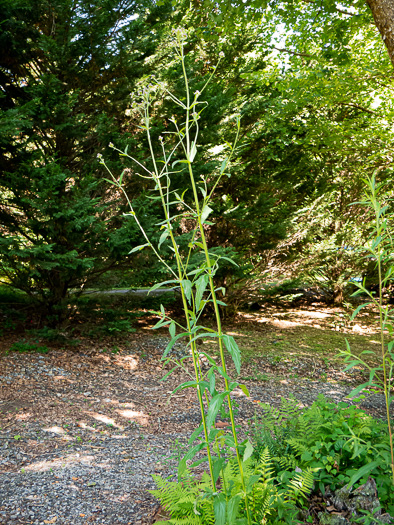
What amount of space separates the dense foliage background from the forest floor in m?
1.06

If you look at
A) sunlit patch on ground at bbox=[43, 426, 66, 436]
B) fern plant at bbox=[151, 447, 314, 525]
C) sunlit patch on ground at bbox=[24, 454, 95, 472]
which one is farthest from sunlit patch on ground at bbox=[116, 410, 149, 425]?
fern plant at bbox=[151, 447, 314, 525]

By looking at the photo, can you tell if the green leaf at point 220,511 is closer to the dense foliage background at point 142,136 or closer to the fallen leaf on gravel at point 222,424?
the fallen leaf on gravel at point 222,424

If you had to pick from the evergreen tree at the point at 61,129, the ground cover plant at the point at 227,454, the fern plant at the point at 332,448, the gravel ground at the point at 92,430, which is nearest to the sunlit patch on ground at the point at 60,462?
the gravel ground at the point at 92,430

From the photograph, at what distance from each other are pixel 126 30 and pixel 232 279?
4.72 meters

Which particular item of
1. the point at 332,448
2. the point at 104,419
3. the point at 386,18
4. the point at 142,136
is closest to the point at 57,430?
the point at 104,419

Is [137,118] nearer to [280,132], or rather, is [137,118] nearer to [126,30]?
[126,30]

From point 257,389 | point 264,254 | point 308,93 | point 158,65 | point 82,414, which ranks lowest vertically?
point 257,389

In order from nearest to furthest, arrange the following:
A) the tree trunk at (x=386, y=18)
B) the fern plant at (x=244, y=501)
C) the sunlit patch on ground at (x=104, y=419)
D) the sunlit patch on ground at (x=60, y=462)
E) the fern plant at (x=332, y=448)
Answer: the fern plant at (x=244, y=501)
the fern plant at (x=332, y=448)
the sunlit patch on ground at (x=60, y=462)
the tree trunk at (x=386, y=18)
the sunlit patch on ground at (x=104, y=419)

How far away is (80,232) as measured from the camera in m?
5.23

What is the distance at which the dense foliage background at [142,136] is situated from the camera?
5.12m

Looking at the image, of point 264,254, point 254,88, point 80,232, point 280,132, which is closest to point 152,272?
point 80,232

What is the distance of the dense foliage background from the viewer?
512 centimetres

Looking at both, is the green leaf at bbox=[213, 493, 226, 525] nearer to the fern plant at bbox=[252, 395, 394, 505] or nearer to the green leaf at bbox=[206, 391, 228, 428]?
the green leaf at bbox=[206, 391, 228, 428]

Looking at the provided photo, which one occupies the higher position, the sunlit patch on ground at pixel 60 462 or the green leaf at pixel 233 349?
the green leaf at pixel 233 349
